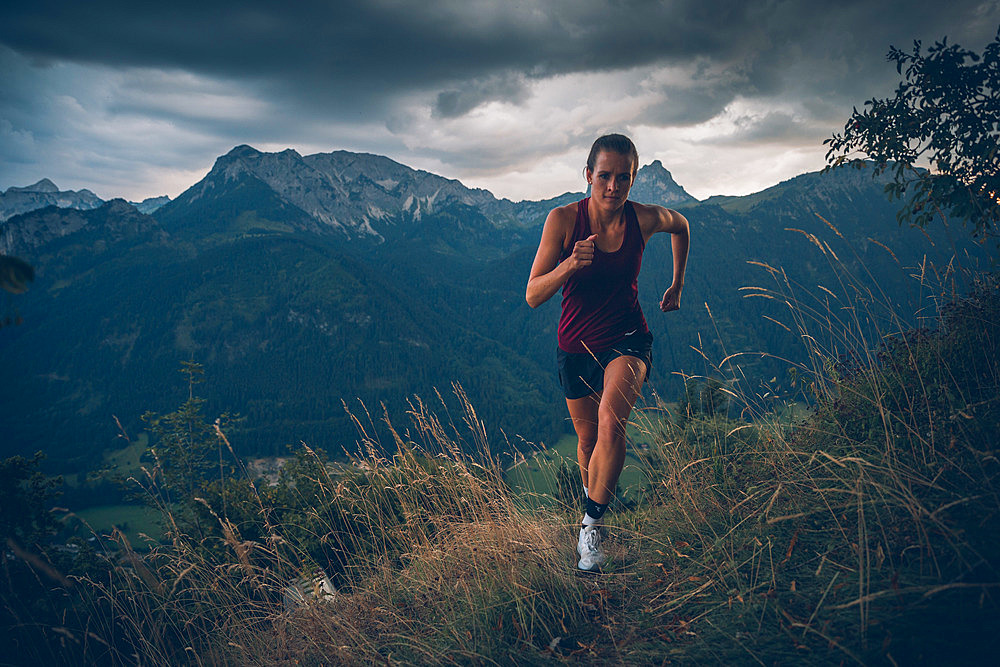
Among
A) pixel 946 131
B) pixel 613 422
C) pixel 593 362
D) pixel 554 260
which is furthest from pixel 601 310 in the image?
pixel 946 131

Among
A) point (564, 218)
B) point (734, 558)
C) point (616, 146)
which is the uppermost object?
point (616, 146)

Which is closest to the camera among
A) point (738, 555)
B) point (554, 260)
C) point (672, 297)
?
point (738, 555)

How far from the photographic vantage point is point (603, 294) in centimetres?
367

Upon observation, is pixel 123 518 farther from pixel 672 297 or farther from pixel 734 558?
pixel 734 558

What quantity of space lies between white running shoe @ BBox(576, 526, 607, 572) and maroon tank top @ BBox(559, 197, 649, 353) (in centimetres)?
138

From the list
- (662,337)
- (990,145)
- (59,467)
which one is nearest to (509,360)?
(662,337)

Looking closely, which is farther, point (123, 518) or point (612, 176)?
point (123, 518)

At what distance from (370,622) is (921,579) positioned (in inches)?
122

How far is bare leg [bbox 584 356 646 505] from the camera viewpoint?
333cm

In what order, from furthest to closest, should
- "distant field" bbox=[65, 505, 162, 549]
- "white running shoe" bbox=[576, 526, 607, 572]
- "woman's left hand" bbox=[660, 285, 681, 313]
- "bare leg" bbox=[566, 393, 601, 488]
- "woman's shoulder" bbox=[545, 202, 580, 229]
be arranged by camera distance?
"distant field" bbox=[65, 505, 162, 549] → "woman's left hand" bbox=[660, 285, 681, 313] → "bare leg" bbox=[566, 393, 601, 488] → "woman's shoulder" bbox=[545, 202, 580, 229] → "white running shoe" bbox=[576, 526, 607, 572]

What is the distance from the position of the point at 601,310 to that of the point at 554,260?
0.55 meters

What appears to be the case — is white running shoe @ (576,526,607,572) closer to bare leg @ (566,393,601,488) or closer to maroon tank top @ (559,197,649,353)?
bare leg @ (566,393,601,488)

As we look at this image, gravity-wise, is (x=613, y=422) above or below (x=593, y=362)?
below

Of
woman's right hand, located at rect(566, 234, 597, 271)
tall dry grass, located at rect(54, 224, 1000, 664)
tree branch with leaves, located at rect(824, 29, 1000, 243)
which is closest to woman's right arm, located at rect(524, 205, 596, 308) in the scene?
woman's right hand, located at rect(566, 234, 597, 271)
